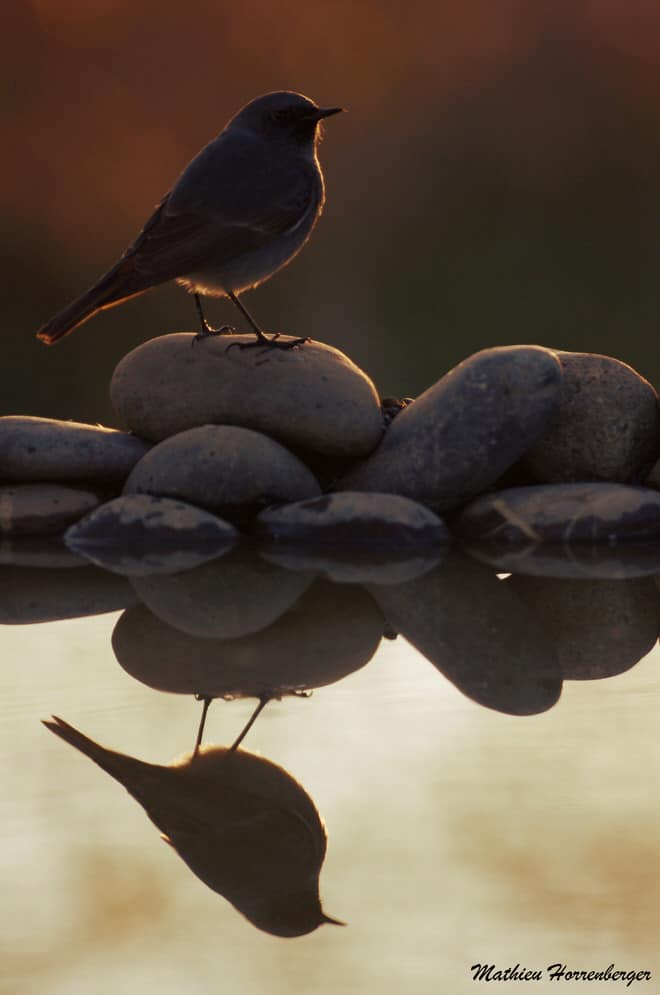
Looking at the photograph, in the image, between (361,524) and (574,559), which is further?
(361,524)

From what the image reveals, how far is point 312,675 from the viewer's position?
3279 millimetres

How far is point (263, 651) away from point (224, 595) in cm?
77

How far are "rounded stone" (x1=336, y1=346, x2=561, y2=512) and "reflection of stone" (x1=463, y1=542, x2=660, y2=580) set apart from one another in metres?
0.36

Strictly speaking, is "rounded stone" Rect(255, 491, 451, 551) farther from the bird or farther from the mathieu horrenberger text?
the mathieu horrenberger text

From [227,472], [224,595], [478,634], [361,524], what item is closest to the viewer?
[478,634]

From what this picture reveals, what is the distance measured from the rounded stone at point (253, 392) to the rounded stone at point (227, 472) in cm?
14

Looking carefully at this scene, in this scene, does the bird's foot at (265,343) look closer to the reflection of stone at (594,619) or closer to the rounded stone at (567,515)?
the rounded stone at (567,515)

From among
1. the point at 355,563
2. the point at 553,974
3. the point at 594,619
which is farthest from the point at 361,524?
the point at 553,974

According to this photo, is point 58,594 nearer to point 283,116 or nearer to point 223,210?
point 223,210

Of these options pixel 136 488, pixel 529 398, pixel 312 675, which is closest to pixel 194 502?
pixel 136 488

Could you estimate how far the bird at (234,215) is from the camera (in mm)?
5191

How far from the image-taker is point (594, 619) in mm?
3881

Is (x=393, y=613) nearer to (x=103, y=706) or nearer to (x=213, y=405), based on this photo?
(x=103, y=706)

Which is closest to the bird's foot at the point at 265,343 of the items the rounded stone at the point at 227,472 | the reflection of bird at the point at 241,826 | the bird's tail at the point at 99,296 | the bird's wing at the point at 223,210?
the rounded stone at the point at 227,472
